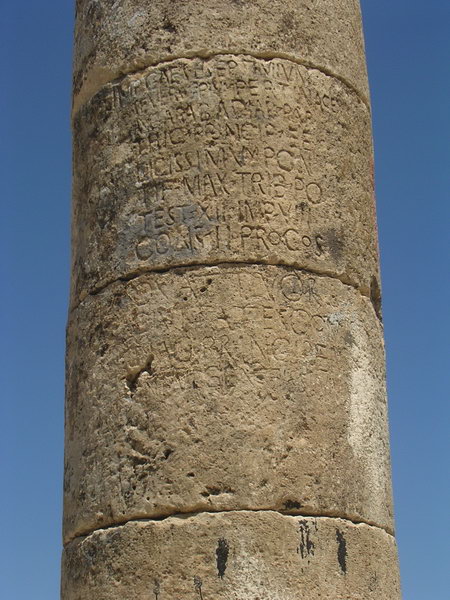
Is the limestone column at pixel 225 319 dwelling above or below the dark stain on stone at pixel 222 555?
above

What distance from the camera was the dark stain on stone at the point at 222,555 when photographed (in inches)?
177

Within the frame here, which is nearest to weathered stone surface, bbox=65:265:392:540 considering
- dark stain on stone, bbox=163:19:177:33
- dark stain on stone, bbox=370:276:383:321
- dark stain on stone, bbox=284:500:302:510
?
dark stain on stone, bbox=284:500:302:510

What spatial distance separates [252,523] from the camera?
15.0ft

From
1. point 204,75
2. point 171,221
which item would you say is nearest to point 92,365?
point 171,221

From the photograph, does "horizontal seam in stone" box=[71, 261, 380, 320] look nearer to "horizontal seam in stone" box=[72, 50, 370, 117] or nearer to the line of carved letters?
the line of carved letters

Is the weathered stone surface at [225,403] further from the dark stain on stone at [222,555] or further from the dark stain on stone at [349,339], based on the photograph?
the dark stain on stone at [222,555]

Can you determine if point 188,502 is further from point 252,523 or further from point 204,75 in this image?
point 204,75

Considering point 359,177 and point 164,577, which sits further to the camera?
point 359,177

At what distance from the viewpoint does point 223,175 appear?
16.6ft

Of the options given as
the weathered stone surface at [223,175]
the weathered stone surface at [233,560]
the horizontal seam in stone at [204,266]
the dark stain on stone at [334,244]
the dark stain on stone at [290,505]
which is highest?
the weathered stone surface at [223,175]

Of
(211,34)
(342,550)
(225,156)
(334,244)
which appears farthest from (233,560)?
(211,34)

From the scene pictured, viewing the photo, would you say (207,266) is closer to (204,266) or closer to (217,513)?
(204,266)

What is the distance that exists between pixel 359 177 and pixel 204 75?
0.98 metres

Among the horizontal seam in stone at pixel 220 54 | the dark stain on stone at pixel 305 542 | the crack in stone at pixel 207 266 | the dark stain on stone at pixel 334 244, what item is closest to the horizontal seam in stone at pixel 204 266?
the crack in stone at pixel 207 266
